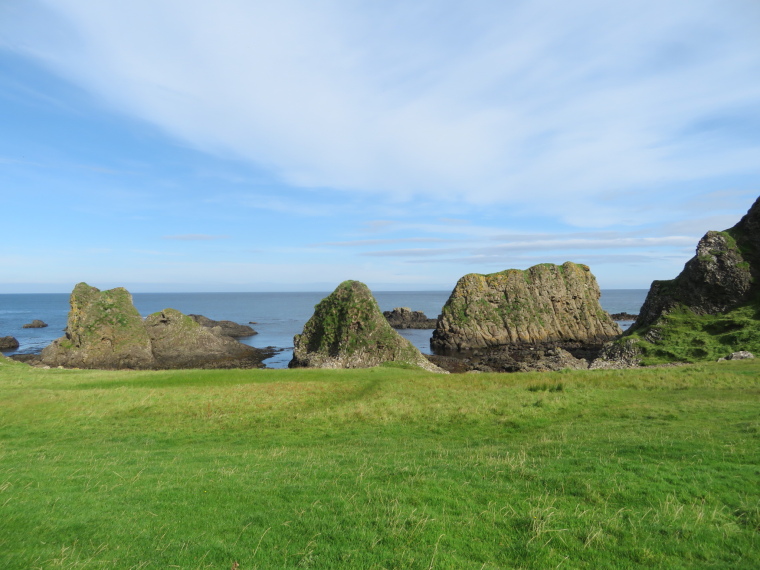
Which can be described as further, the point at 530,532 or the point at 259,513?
the point at 259,513

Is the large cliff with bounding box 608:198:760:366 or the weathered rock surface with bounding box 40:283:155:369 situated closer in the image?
the large cliff with bounding box 608:198:760:366

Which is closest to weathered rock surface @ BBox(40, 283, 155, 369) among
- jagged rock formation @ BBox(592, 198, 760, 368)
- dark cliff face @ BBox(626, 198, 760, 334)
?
jagged rock formation @ BBox(592, 198, 760, 368)

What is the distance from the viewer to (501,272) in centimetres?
11462

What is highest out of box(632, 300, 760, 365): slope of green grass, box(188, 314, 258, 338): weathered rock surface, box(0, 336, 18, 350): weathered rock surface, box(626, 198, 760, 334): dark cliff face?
box(626, 198, 760, 334): dark cliff face

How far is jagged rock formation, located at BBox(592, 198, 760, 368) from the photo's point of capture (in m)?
57.4

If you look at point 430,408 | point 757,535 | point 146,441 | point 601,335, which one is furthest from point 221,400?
point 601,335

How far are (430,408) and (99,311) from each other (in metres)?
73.2

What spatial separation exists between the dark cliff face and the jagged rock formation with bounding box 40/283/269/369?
72048 millimetres

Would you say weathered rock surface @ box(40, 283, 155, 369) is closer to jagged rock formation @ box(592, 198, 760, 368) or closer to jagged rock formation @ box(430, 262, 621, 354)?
jagged rock formation @ box(430, 262, 621, 354)

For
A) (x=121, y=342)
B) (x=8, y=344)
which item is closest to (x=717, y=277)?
(x=121, y=342)

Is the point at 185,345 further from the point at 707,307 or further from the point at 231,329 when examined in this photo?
the point at 707,307

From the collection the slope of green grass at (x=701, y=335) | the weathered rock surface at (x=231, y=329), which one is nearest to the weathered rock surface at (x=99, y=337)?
the weathered rock surface at (x=231, y=329)

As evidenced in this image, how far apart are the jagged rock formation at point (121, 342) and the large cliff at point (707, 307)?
65895 millimetres

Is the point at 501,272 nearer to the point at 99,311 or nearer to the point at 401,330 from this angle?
the point at 401,330
